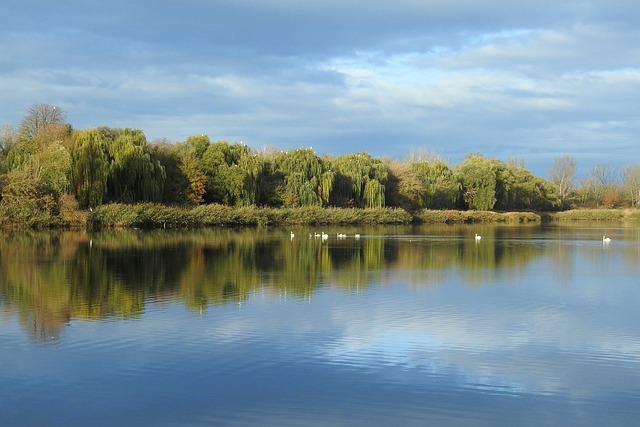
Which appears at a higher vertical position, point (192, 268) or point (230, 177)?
point (230, 177)

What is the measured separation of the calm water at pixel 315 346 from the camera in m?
7.29

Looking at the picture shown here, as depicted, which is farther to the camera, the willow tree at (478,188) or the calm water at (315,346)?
the willow tree at (478,188)

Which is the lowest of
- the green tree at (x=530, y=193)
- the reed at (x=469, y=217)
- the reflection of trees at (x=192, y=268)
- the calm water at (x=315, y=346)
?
the calm water at (x=315, y=346)

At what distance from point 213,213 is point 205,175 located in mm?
4414

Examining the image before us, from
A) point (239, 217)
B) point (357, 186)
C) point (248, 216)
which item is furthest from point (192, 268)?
point (357, 186)

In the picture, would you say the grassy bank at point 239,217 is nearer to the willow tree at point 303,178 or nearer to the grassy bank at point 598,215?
the willow tree at point 303,178

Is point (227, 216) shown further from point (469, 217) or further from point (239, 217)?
point (469, 217)

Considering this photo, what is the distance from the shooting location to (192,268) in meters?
19.8

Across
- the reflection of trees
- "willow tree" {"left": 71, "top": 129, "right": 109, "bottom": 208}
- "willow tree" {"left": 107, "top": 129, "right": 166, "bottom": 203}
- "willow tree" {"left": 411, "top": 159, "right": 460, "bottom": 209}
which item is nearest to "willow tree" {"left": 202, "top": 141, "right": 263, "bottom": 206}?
"willow tree" {"left": 107, "top": 129, "right": 166, "bottom": 203}

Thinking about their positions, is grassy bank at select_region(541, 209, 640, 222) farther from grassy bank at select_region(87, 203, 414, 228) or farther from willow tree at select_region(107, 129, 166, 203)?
willow tree at select_region(107, 129, 166, 203)

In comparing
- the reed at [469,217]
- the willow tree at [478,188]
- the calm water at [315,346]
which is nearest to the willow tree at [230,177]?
the reed at [469,217]

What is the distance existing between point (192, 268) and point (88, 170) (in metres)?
22.4

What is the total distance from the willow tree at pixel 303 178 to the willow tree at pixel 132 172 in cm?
1113

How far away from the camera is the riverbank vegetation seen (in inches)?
1524
